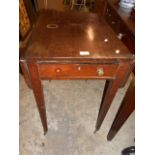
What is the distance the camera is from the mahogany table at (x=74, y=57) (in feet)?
3.03

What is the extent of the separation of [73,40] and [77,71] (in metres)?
0.21

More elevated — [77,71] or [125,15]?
[125,15]

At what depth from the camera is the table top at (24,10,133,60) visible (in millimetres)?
937

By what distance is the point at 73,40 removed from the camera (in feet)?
3.49

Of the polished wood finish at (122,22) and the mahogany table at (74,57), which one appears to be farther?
the polished wood finish at (122,22)

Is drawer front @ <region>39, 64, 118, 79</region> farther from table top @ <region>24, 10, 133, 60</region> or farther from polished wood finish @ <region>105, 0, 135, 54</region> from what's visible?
polished wood finish @ <region>105, 0, 135, 54</region>

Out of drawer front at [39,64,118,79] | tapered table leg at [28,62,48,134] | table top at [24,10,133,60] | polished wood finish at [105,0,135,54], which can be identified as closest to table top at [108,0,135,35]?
polished wood finish at [105,0,135,54]

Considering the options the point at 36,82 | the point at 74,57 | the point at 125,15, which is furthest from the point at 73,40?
the point at 125,15

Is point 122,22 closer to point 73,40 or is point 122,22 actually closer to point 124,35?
point 124,35

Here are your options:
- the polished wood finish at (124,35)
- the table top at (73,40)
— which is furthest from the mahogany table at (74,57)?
the polished wood finish at (124,35)

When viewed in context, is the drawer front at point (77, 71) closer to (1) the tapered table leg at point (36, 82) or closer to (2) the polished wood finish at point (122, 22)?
(1) the tapered table leg at point (36, 82)

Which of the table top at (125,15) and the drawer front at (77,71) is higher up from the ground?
the table top at (125,15)
